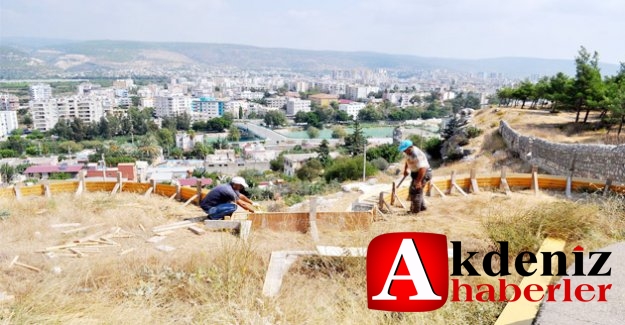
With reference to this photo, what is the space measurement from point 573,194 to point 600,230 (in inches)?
165

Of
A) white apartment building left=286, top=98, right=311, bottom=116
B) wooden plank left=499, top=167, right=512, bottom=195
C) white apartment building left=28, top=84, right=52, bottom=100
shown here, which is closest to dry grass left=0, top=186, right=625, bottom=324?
wooden plank left=499, top=167, right=512, bottom=195

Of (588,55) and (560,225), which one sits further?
(588,55)

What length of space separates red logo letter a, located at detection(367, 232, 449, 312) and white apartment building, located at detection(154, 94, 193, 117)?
102 metres

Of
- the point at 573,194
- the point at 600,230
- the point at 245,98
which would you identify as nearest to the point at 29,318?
the point at 600,230

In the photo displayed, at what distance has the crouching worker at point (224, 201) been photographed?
6.02m

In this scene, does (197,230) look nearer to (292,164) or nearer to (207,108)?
(292,164)

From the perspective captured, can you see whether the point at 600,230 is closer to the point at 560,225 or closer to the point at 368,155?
the point at 560,225

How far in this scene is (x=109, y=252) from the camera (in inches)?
192

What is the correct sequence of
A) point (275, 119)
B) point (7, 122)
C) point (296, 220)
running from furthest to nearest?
point (275, 119) → point (7, 122) → point (296, 220)

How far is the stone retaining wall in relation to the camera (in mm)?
9008

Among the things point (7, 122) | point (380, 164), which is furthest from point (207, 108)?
point (380, 164)

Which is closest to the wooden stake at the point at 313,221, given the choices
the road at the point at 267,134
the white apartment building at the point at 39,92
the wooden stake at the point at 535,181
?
the wooden stake at the point at 535,181

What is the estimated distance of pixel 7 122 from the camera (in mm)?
74688

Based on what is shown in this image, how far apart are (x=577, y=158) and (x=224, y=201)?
29.8ft
